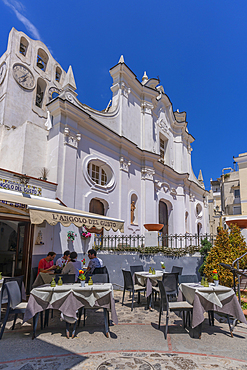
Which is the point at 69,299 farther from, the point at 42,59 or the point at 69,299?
the point at 42,59

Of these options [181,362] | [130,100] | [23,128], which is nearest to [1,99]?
[23,128]

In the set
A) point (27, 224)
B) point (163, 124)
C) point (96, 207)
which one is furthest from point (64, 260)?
point (163, 124)

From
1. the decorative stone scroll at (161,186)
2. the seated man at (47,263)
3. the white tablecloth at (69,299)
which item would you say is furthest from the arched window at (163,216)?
the white tablecloth at (69,299)

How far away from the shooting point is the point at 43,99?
57.2 ft

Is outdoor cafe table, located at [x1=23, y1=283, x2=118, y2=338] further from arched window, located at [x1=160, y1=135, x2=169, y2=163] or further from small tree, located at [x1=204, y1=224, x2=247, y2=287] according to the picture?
arched window, located at [x1=160, y1=135, x2=169, y2=163]

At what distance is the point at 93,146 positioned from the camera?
12445 millimetres

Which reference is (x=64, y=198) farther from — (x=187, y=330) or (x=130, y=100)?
(x=130, y=100)

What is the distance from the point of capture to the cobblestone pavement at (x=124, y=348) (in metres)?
3.37

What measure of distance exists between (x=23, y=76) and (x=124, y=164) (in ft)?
29.1

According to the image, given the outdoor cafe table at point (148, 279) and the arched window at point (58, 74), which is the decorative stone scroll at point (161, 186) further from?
the arched window at point (58, 74)

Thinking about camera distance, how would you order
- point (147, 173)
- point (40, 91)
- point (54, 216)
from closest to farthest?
1. point (54, 216)
2. point (147, 173)
3. point (40, 91)

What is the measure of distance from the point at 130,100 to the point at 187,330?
1457 centimetres

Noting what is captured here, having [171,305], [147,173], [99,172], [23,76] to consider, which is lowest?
[171,305]

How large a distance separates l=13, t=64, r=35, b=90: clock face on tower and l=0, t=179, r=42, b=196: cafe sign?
992 cm
